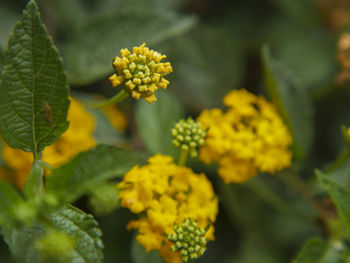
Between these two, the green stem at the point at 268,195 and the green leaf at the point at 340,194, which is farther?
the green stem at the point at 268,195

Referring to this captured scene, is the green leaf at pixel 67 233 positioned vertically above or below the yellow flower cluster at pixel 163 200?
above

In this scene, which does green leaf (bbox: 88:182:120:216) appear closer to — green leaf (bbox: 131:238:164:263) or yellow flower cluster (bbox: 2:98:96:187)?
green leaf (bbox: 131:238:164:263)

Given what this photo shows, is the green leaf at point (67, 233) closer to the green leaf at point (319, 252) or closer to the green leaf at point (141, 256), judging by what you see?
the green leaf at point (141, 256)

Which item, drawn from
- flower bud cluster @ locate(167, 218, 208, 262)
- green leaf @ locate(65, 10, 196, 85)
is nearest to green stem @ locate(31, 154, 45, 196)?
flower bud cluster @ locate(167, 218, 208, 262)

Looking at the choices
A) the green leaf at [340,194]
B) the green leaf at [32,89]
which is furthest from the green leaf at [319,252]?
the green leaf at [32,89]

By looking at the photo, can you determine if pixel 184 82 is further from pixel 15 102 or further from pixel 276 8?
pixel 15 102

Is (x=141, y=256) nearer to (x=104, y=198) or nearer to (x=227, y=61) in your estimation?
(x=104, y=198)
